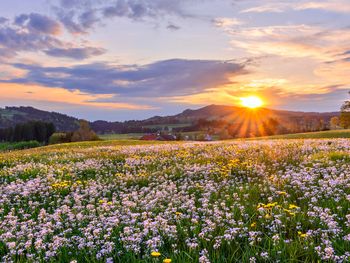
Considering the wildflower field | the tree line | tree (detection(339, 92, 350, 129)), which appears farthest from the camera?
the tree line

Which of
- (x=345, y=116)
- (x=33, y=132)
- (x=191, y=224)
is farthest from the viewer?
(x=33, y=132)

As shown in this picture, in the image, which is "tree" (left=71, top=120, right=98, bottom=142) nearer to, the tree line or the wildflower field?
Answer: the tree line

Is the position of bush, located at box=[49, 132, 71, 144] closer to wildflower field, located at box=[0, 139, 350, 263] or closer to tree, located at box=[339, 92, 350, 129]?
Answer: tree, located at box=[339, 92, 350, 129]

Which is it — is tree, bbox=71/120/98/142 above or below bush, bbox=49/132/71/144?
above

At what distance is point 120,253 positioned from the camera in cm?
577

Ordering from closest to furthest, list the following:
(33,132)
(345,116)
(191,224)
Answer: (191,224)
(345,116)
(33,132)

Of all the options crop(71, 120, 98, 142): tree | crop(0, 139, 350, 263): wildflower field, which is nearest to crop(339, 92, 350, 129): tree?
crop(71, 120, 98, 142): tree

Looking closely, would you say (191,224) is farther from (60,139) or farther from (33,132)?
(33,132)

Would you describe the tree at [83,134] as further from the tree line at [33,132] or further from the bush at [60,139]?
Answer: the tree line at [33,132]

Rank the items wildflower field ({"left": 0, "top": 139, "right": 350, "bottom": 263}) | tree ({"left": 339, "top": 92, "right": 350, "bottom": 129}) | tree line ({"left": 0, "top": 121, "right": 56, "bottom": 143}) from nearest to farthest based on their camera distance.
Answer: wildflower field ({"left": 0, "top": 139, "right": 350, "bottom": 263}), tree ({"left": 339, "top": 92, "right": 350, "bottom": 129}), tree line ({"left": 0, "top": 121, "right": 56, "bottom": 143})

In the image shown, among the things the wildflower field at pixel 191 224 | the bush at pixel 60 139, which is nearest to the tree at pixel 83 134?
the bush at pixel 60 139

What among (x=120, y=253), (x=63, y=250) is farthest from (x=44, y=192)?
(x=120, y=253)

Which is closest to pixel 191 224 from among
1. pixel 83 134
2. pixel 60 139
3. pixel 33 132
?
pixel 83 134

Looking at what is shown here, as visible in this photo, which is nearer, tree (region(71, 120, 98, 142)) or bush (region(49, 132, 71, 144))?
tree (region(71, 120, 98, 142))
